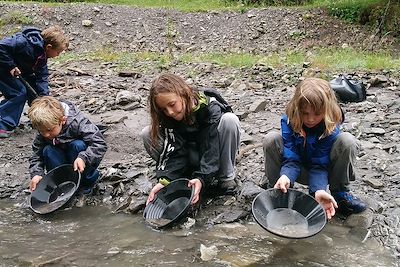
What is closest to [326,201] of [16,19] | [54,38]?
[54,38]

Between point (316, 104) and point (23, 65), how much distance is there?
10.8ft

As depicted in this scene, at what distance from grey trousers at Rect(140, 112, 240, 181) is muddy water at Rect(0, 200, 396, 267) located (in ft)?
1.33

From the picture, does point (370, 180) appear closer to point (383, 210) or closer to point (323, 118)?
point (383, 210)

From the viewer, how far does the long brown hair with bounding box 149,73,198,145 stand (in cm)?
300

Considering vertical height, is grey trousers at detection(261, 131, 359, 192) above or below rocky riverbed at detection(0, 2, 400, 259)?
above

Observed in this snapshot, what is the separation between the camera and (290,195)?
9.36ft

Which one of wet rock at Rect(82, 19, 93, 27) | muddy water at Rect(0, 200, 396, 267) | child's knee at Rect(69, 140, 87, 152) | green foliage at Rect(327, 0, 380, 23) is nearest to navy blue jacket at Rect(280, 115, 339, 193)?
muddy water at Rect(0, 200, 396, 267)

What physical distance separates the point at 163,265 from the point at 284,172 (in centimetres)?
85

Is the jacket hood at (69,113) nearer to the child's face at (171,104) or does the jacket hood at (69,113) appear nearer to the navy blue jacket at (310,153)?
the child's face at (171,104)

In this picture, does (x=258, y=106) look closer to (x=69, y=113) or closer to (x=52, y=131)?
(x=69, y=113)

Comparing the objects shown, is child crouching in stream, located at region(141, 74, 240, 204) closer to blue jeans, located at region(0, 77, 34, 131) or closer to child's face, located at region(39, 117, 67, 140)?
child's face, located at region(39, 117, 67, 140)

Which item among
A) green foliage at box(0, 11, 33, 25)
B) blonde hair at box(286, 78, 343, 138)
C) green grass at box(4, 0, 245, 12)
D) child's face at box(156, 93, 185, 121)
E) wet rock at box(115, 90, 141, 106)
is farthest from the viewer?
green grass at box(4, 0, 245, 12)

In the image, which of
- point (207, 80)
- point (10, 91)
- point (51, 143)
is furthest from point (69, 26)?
point (51, 143)

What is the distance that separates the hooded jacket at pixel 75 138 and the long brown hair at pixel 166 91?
542mm
